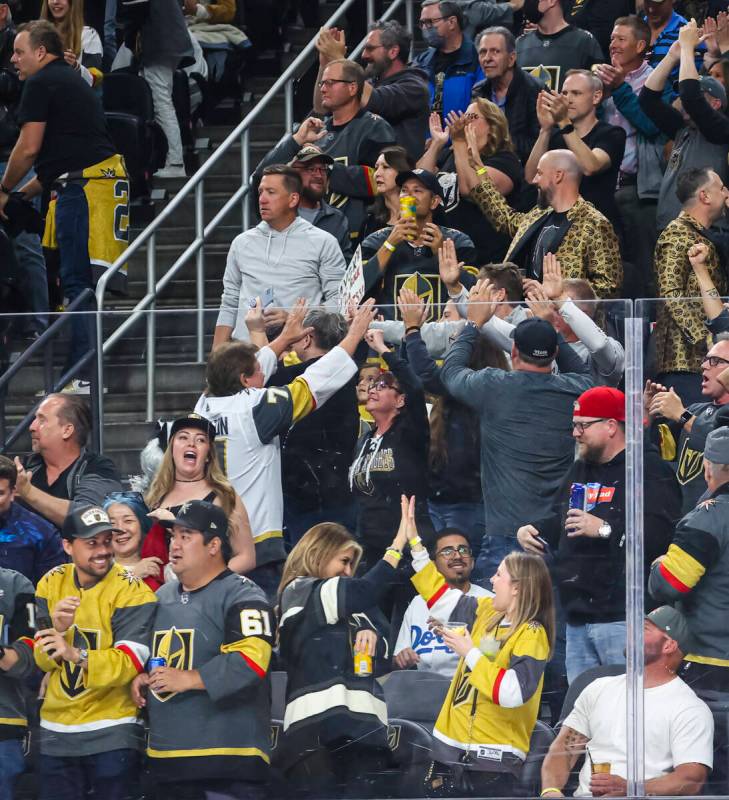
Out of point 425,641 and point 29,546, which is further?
point 29,546

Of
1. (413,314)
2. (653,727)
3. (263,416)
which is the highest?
(413,314)

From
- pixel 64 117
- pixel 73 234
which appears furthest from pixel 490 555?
pixel 64 117

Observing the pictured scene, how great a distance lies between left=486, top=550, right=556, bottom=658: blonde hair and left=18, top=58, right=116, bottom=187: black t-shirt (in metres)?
4.43

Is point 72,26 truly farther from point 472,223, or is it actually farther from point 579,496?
point 579,496

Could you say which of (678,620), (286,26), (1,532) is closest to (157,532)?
(1,532)

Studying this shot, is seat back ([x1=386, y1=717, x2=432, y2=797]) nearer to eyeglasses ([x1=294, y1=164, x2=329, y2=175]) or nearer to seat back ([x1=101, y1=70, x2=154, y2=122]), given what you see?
eyeglasses ([x1=294, y1=164, x2=329, y2=175])

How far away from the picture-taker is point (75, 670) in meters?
7.25

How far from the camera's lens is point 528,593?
705 cm

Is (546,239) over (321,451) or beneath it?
over

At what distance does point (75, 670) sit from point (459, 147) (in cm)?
396

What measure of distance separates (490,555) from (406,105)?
14.4 ft

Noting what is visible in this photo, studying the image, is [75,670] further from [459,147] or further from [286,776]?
[459,147]

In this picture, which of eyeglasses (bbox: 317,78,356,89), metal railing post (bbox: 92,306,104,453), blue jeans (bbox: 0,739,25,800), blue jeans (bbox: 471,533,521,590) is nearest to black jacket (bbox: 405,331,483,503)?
blue jeans (bbox: 471,533,521,590)

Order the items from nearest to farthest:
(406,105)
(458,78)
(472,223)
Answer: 1. (472,223)
2. (406,105)
3. (458,78)
